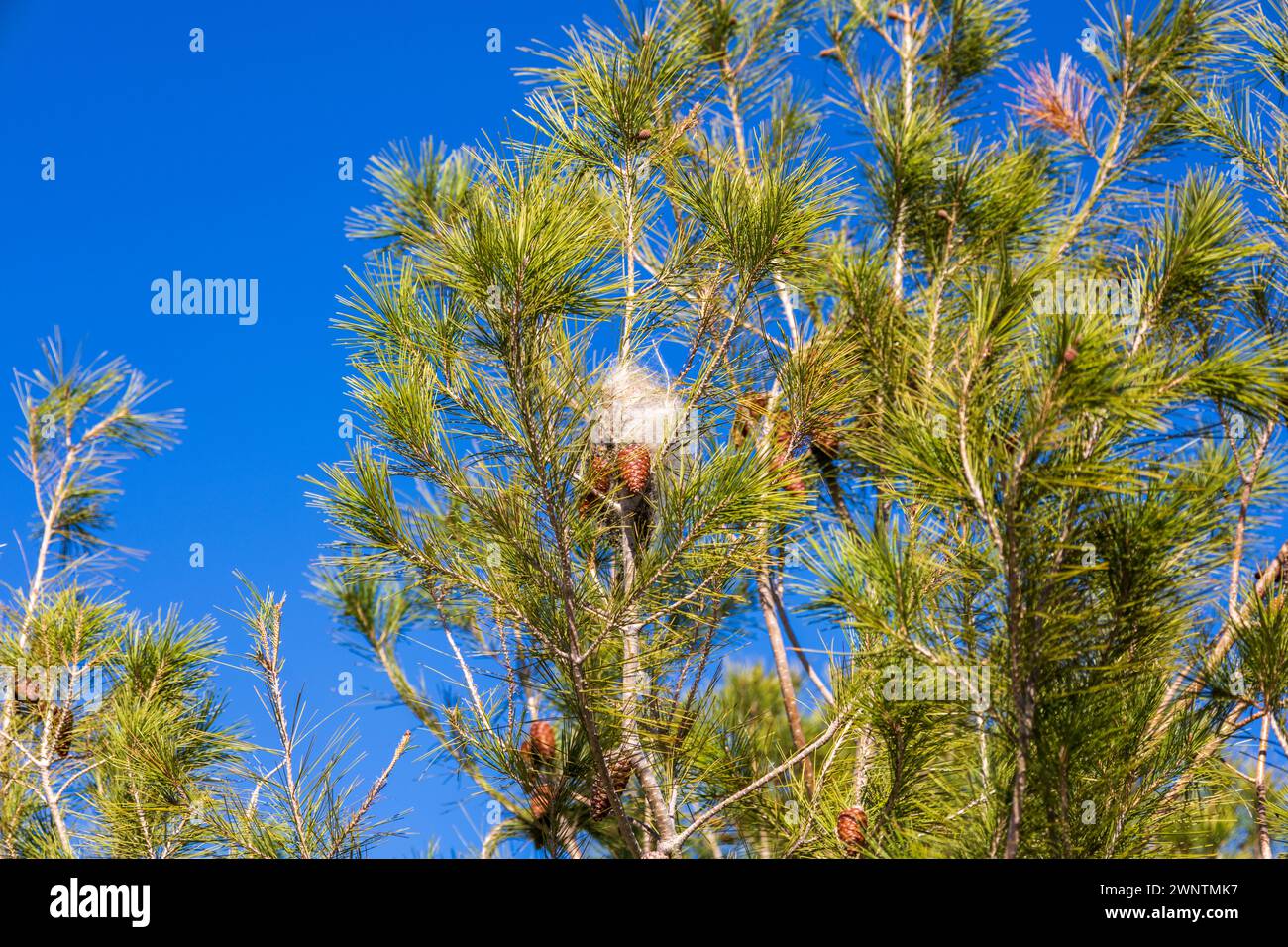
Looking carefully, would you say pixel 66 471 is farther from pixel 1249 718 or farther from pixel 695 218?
pixel 1249 718

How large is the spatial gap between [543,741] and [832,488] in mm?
1072

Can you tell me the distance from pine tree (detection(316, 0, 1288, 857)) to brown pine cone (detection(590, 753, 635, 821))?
0.04 ft

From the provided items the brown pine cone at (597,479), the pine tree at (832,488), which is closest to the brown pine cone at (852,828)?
the pine tree at (832,488)

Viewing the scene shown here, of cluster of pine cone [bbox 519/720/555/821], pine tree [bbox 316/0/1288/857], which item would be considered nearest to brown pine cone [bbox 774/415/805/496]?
pine tree [bbox 316/0/1288/857]

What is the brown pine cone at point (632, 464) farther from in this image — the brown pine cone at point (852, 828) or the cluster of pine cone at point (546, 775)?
the brown pine cone at point (852, 828)

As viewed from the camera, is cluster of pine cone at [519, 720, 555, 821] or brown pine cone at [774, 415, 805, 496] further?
cluster of pine cone at [519, 720, 555, 821]

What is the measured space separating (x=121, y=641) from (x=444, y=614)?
2.74 feet

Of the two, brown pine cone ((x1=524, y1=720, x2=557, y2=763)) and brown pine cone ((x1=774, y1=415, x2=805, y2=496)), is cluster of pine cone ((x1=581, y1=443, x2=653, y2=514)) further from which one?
brown pine cone ((x1=524, y1=720, x2=557, y2=763))

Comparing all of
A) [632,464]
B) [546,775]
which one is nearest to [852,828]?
[546,775]

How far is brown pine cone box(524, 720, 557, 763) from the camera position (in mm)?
2893

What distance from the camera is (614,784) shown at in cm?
262

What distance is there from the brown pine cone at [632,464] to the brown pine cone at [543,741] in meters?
0.74

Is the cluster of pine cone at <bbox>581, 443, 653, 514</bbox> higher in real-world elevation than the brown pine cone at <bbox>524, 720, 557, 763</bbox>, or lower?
higher

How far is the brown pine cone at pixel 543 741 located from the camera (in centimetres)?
289
